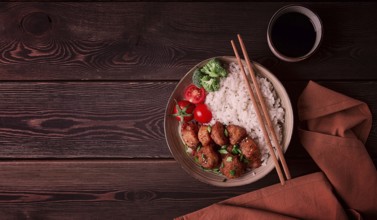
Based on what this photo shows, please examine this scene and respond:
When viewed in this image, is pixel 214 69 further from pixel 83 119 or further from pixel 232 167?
pixel 83 119

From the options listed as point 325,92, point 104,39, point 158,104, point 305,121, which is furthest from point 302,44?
point 104,39

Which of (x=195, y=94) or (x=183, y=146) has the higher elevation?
(x=195, y=94)

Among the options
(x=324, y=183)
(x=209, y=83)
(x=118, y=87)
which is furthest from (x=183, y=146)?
(x=324, y=183)

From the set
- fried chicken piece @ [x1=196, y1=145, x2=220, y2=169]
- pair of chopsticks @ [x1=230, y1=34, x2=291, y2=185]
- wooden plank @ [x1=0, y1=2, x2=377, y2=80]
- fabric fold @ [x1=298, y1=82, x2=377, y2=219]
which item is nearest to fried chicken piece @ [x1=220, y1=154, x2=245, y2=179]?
fried chicken piece @ [x1=196, y1=145, x2=220, y2=169]

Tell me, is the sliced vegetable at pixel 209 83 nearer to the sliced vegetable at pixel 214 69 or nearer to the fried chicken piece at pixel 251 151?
the sliced vegetable at pixel 214 69

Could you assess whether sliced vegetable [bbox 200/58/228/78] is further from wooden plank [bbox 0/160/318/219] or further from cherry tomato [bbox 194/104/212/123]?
wooden plank [bbox 0/160/318/219]

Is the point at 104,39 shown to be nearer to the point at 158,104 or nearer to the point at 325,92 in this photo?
the point at 158,104
